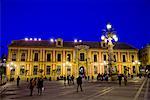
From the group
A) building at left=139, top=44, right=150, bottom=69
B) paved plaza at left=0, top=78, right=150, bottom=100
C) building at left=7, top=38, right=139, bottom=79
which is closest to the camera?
paved plaza at left=0, top=78, right=150, bottom=100

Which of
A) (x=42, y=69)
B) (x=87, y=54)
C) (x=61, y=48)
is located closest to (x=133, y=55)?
(x=87, y=54)

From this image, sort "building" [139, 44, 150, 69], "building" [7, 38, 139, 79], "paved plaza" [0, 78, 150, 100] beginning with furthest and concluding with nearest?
"building" [139, 44, 150, 69], "building" [7, 38, 139, 79], "paved plaza" [0, 78, 150, 100]

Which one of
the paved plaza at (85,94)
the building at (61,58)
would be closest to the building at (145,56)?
the building at (61,58)

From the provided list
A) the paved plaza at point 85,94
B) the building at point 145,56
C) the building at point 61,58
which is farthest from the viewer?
the building at point 145,56

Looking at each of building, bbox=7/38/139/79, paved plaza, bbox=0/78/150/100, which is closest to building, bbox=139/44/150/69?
building, bbox=7/38/139/79

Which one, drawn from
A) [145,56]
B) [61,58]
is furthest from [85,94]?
[145,56]

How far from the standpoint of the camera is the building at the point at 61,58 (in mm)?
69500

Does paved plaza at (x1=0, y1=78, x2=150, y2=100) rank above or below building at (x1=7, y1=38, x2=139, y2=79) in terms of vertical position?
below

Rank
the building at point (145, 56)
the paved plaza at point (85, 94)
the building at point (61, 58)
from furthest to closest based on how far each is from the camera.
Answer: the building at point (145, 56) < the building at point (61, 58) < the paved plaza at point (85, 94)

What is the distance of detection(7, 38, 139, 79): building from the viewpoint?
6950 cm

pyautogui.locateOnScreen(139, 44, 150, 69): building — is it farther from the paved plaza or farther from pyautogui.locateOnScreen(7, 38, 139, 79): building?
the paved plaza

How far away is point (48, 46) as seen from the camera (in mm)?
72438

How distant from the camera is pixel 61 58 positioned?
7269cm

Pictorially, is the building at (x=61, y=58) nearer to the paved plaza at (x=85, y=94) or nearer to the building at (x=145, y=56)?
the building at (x=145, y=56)
